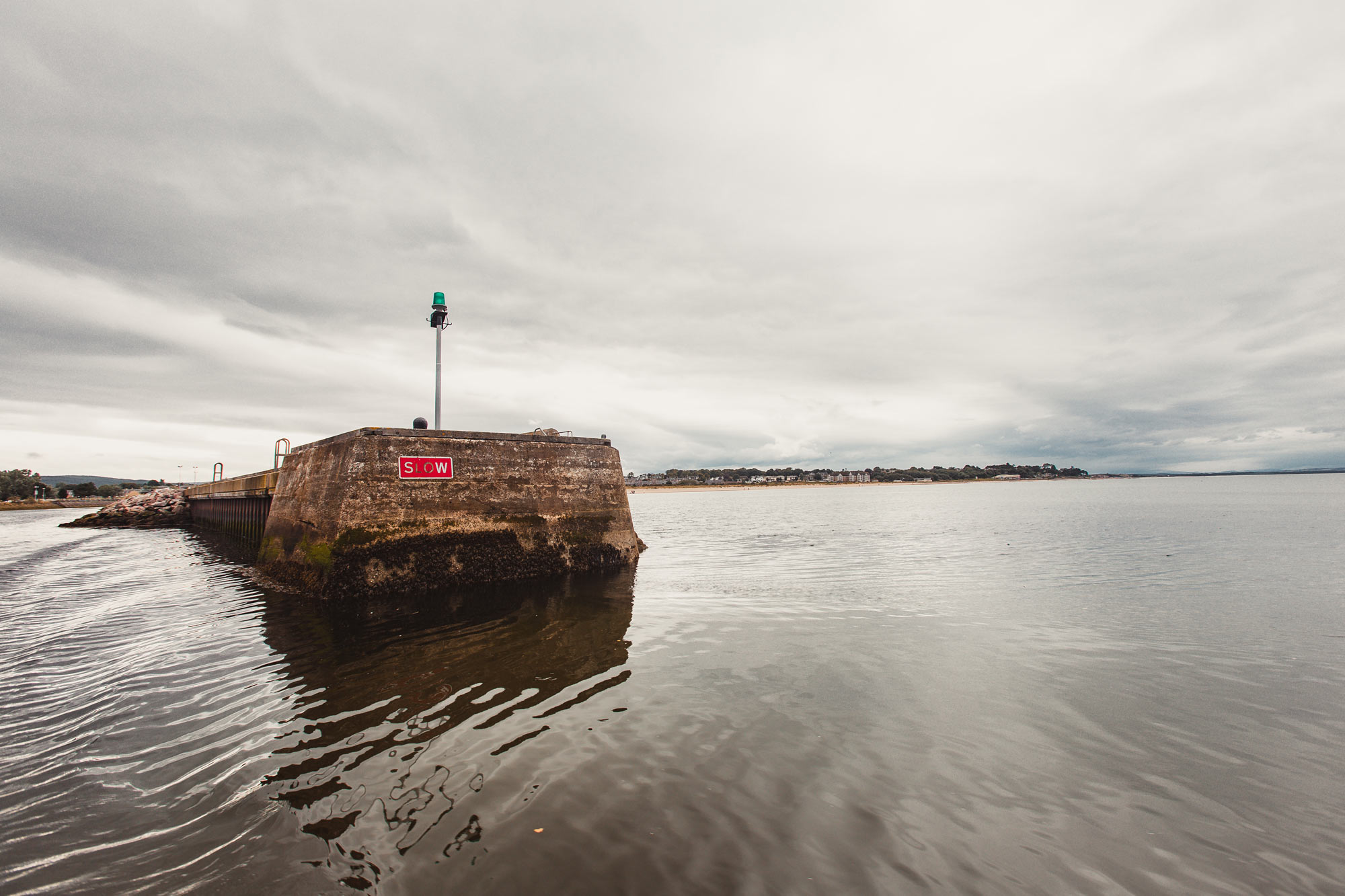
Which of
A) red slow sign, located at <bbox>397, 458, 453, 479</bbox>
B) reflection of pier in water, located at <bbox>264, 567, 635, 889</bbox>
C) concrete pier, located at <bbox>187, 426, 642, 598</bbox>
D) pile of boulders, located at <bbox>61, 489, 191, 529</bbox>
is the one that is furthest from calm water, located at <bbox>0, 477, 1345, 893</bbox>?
pile of boulders, located at <bbox>61, 489, 191, 529</bbox>

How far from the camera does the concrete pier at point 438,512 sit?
10797 mm

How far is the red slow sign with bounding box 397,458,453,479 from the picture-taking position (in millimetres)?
11383

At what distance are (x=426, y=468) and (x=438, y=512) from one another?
0.96m

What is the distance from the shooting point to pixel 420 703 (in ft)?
19.2

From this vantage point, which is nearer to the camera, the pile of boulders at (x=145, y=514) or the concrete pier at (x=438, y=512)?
the concrete pier at (x=438, y=512)

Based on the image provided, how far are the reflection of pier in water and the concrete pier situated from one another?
86cm

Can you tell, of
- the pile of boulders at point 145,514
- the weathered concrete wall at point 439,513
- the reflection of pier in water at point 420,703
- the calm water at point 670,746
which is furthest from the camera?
the pile of boulders at point 145,514

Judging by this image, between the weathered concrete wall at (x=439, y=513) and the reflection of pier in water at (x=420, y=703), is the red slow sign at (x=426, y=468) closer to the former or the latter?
the weathered concrete wall at (x=439, y=513)

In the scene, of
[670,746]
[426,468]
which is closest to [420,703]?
[670,746]

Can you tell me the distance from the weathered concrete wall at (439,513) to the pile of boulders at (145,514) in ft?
115

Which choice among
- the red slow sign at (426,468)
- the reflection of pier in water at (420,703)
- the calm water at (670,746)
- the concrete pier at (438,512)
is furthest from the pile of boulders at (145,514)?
the red slow sign at (426,468)

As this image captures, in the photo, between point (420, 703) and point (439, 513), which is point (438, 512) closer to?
point (439, 513)

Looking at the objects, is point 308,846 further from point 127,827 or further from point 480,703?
point 480,703

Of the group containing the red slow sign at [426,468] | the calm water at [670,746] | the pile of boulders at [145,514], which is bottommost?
the calm water at [670,746]
